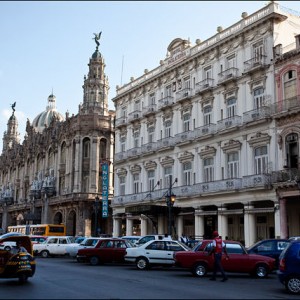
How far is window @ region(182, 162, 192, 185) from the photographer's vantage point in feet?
123

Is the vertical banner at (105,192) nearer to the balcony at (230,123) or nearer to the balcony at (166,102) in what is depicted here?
the balcony at (166,102)

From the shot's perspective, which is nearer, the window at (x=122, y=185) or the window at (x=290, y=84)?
the window at (x=290, y=84)

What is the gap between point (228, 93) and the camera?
34.2 m

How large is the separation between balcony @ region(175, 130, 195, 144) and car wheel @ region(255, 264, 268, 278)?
61.4 feet

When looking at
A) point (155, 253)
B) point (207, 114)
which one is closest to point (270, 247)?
point (155, 253)

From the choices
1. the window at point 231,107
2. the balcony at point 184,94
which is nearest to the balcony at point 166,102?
the balcony at point 184,94

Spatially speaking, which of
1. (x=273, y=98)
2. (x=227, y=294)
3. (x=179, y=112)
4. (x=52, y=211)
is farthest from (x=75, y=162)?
(x=227, y=294)

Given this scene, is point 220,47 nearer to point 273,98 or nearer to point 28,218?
point 273,98

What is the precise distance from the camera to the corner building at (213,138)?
102 ft

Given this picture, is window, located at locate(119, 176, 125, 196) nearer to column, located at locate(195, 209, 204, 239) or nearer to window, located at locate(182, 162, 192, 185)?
window, located at locate(182, 162, 192, 185)

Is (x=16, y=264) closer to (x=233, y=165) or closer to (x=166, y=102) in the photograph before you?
(x=233, y=165)

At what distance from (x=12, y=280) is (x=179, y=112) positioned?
24702 millimetres

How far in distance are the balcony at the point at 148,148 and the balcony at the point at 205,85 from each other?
6708mm

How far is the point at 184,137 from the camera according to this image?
37.4 metres
